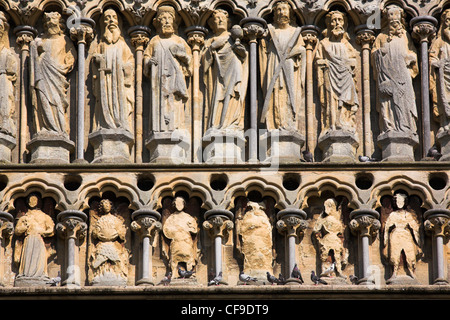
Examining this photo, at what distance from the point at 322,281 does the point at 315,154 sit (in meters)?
1.51

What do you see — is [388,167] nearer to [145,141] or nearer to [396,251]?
[396,251]

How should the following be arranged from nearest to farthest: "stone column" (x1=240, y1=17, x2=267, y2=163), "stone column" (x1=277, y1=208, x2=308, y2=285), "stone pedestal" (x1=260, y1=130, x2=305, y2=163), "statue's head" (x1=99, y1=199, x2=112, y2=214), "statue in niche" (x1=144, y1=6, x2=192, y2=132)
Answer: "stone column" (x1=277, y1=208, x2=308, y2=285), "statue's head" (x1=99, y1=199, x2=112, y2=214), "stone pedestal" (x1=260, y1=130, x2=305, y2=163), "stone column" (x1=240, y1=17, x2=267, y2=163), "statue in niche" (x1=144, y1=6, x2=192, y2=132)

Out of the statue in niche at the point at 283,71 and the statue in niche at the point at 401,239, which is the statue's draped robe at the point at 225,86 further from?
the statue in niche at the point at 401,239

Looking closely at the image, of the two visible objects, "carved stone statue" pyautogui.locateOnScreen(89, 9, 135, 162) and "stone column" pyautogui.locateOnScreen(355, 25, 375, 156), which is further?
"stone column" pyautogui.locateOnScreen(355, 25, 375, 156)

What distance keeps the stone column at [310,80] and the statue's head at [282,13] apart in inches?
8.2

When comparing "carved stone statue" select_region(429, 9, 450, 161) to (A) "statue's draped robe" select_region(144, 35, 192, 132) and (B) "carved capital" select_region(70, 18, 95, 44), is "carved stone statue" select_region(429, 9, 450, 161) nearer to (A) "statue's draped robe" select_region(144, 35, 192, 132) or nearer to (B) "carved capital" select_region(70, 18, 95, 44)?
(A) "statue's draped robe" select_region(144, 35, 192, 132)

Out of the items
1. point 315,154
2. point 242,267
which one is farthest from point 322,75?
point 242,267

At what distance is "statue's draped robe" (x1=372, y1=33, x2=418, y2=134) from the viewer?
21.9 metres

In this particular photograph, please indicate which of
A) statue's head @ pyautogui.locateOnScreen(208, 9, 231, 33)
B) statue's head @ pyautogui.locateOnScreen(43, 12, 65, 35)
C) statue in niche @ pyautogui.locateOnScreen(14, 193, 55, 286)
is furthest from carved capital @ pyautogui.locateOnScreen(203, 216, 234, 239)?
statue's head @ pyautogui.locateOnScreen(43, 12, 65, 35)

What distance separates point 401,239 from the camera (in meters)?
21.5

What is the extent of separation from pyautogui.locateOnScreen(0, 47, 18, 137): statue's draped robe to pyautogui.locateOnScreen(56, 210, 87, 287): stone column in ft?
3.87

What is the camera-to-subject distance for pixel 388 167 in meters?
21.6
